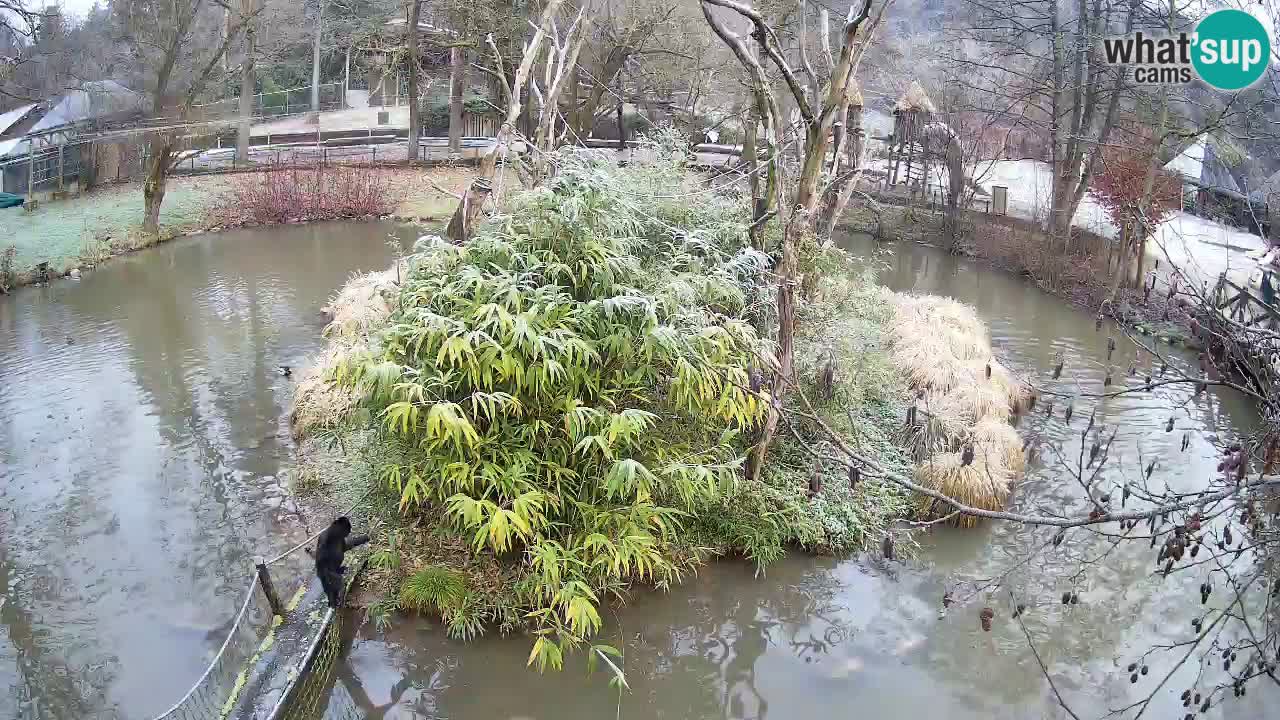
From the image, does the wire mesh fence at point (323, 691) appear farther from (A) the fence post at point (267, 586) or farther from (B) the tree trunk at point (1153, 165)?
(B) the tree trunk at point (1153, 165)

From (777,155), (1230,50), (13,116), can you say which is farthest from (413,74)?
(777,155)

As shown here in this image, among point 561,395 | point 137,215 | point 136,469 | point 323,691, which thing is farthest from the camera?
point 137,215

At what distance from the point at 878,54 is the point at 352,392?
2036 cm

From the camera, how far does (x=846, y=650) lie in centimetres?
619

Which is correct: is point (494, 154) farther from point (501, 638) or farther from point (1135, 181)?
point (1135, 181)

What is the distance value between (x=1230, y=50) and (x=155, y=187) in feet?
47.4


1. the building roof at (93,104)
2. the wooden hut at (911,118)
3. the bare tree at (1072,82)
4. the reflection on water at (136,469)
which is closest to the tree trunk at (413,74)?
the building roof at (93,104)

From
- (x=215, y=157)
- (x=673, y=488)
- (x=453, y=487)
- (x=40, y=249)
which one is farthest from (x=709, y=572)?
(x=215, y=157)

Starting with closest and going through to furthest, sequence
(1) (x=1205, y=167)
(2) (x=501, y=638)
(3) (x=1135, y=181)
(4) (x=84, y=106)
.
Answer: (2) (x=501, y=638), (3) (x=1135, y=181), (1) (x=1205, y=167), (4) (x=84, y=106)

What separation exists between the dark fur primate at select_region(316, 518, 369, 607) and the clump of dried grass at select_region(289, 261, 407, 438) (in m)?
1.08

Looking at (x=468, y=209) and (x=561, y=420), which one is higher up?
(x=468, y=209)

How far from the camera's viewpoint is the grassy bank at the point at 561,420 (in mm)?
5809

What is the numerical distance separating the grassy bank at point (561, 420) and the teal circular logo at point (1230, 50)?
466cm

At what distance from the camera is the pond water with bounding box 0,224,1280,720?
18.8 feet
